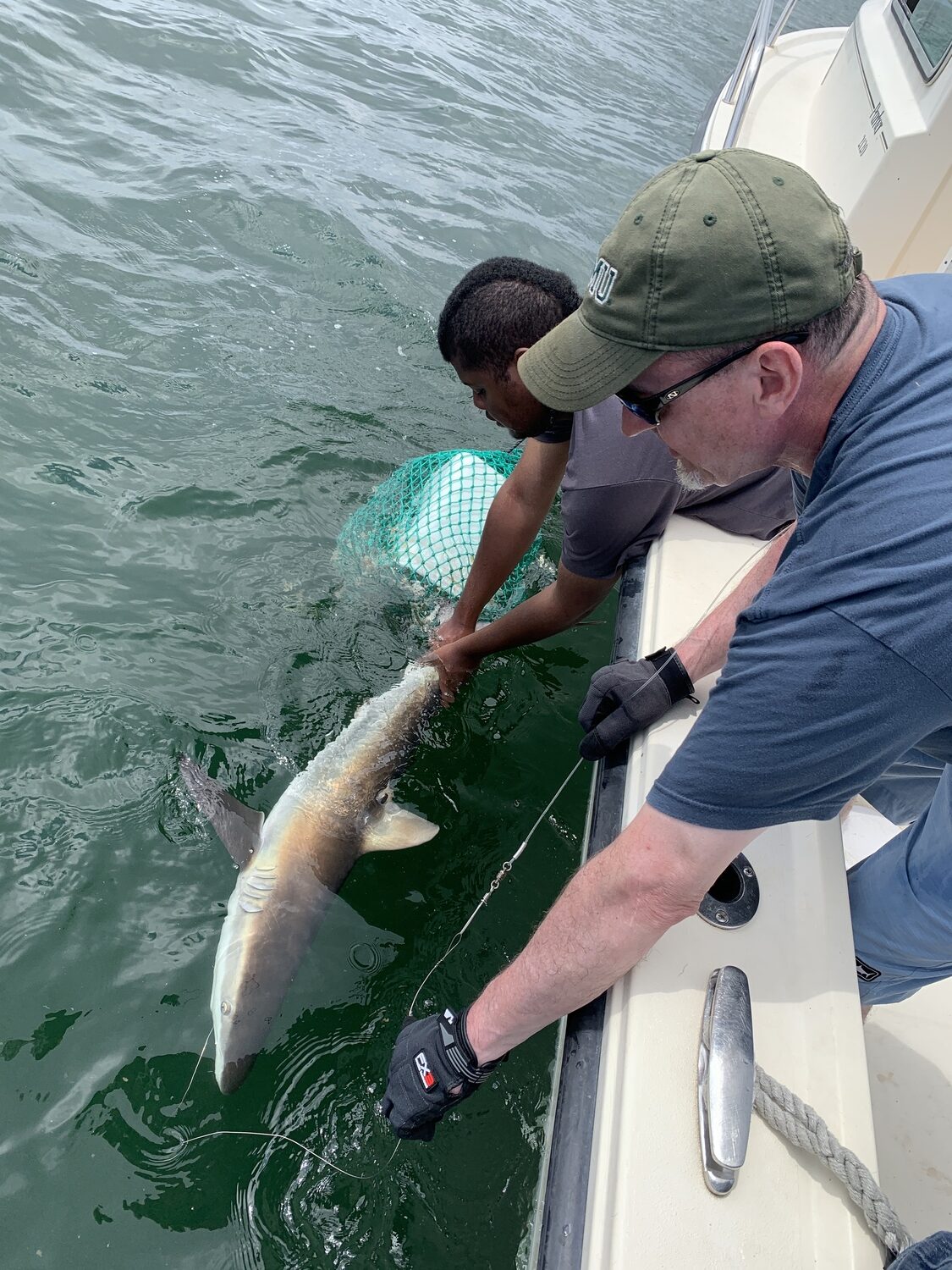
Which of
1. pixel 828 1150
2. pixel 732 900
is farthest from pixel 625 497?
pixel 828 1150

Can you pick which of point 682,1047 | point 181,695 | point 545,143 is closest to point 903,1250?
point 682,1047

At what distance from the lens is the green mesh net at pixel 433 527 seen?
4.41 m

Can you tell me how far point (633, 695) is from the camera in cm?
285

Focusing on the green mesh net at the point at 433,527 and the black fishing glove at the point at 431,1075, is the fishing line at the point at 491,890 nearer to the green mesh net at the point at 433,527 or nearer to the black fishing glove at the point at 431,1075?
the black fishing glove at the point at 431,1075

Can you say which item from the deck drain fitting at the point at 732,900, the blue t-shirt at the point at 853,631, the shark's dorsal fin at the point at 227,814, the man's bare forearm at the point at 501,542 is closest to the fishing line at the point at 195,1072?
the shark's dorsal fin at the point at 227,814

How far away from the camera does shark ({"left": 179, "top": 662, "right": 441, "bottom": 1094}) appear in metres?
2.81

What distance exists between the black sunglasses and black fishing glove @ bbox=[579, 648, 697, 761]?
1045 mm

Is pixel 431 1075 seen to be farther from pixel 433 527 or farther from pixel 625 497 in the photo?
pixel 433 527

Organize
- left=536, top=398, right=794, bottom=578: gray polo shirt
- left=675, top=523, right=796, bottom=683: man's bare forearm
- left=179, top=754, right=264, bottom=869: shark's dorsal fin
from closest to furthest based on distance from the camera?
left=675, top=523, right=796, bottom=683: man's bare forearm < left=179, top=754, right=264, bottom=869: shark's dorsal fin < left=536, top=398, right=794, bottom=578: gray polo shirt

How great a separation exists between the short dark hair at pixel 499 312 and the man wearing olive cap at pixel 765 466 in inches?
48.4

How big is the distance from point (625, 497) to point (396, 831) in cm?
163

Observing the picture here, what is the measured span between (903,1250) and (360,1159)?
152 centimetres

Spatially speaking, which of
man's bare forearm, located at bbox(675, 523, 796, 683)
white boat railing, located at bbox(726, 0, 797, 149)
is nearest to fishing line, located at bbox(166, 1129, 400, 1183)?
man's bare forearm, located at bbox(675, 523, 796, 683)

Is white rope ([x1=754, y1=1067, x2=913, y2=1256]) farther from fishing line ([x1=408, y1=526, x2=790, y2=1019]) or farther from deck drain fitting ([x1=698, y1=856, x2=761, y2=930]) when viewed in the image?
fishing line ([x1=408, y1=526, x2=790, y2=1019])
